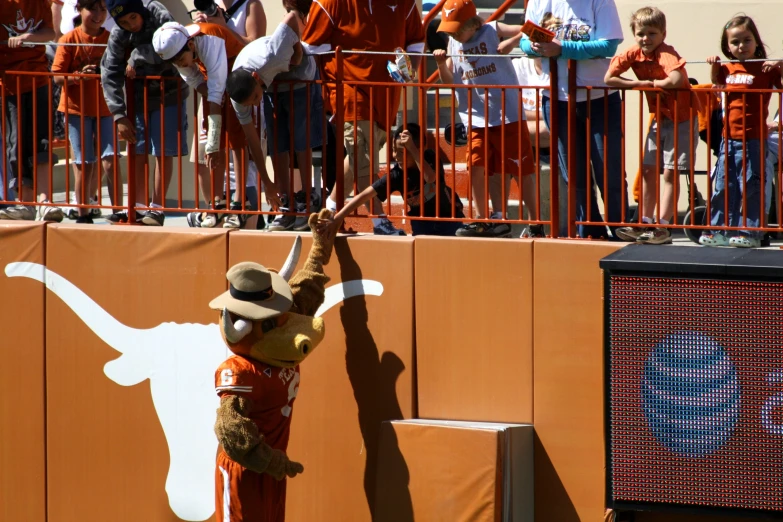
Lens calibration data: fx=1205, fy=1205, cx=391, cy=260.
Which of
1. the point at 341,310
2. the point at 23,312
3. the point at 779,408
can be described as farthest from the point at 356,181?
the point at 779,408

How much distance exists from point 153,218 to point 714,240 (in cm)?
392

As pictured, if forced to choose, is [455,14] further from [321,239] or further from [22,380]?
[22,380]

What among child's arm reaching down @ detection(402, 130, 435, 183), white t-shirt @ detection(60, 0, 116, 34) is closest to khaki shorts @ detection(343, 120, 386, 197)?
child's arm reaching down @ detection(402, 130, 435, 183)

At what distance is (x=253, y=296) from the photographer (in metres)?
7.25

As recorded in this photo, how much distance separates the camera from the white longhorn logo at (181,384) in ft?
27.1

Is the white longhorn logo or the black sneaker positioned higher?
the black sneaker

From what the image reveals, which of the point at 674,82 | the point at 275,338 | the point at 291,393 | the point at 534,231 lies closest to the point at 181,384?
the point at 291,393

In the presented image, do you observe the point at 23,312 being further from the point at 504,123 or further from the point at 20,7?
the point at 504,123

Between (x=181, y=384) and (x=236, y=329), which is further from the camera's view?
(x=181, y=384)

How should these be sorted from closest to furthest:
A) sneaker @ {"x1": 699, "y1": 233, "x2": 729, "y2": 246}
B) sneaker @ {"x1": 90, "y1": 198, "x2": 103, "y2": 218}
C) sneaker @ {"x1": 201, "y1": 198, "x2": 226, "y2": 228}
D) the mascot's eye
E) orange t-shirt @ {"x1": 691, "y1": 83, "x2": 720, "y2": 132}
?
the mascot's eye → sneaker @ {"x1": 699, "y1": 233, "x2": 729, "y2": 246} → orange t-shirt @ {"x1": 691, "y1": 83, "x2": 720, "y2": 132} → sneaker @ {"x1": 201, "y1": 198, "x2": 226, "y2": 228} → sneaker @ {"x1": 90, "y1": 198, "x2": 103, "y2": 218}

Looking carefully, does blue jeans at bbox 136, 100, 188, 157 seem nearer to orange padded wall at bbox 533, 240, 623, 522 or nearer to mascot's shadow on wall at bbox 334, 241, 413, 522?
mascot's shadow on wall at bbox 334, 241, 413, 522

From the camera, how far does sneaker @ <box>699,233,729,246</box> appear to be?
7.67 m

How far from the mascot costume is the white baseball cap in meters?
1.67

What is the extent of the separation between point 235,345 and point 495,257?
1731 millimetres
